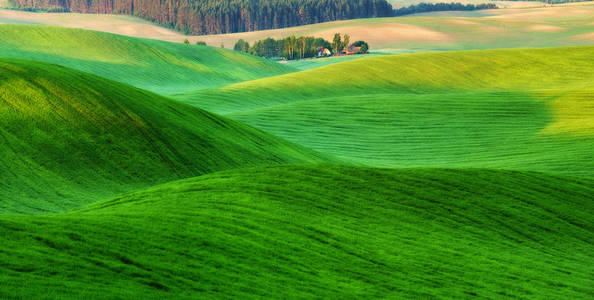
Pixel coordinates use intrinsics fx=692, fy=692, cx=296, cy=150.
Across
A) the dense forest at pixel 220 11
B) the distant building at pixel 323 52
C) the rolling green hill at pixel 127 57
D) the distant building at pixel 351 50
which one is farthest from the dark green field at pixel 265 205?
the dense forest at pixel 220 11

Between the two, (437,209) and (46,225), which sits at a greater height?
(46,225)

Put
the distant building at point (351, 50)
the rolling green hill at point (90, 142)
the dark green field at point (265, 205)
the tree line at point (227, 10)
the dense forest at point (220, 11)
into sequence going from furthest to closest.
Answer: the tree line at point (227, 10)
the dense forest at point (220, 11)
the distant building at point (351, 50)
the rolling green hill at point (90, 142)
the dark green field at point (265, 205)

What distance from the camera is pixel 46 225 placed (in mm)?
9102

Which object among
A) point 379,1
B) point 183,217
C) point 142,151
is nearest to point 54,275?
point 183,217

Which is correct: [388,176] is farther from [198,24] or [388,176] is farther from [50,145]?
[198,24]

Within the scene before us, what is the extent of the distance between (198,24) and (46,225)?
525 ft

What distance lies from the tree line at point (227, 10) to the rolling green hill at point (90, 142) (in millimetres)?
144120

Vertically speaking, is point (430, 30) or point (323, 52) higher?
point (430, 30)

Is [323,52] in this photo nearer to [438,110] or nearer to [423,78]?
[423,78]

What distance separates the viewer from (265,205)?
1191cm

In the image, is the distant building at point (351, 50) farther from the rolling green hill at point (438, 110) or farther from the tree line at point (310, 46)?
the rolling green hill at point (438, 110)

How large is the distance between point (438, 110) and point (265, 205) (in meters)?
29.1

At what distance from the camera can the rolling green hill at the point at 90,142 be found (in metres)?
16.1

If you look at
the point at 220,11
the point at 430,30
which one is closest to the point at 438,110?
the point at 430,30
